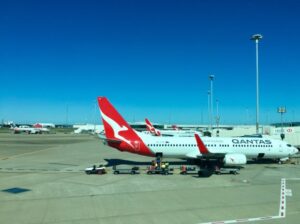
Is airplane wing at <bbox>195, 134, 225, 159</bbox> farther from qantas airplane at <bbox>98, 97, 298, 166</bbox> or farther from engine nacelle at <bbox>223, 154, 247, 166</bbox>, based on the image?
engine nacelle at <bbox>223, 154, 247, 166</bbox>

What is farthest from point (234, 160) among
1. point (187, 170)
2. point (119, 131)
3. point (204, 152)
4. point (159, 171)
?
point (119, 131)

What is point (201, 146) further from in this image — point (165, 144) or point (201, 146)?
point (165, 144)

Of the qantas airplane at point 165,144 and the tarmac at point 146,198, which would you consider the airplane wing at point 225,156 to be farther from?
the tarmac at point 146,198

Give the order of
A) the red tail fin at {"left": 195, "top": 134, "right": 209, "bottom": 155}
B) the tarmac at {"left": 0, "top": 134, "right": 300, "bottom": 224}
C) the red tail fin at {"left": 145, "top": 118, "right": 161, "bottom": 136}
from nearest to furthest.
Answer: the tarmac at {"left": 0, "top": 134, "right": 300, "bottom": 224}
the red tail fin at {"left": 195, "top": 134, "right": 209, "bottom": 155}
the red tail fin at {"left": 145, "top": 118, "right": 161, "bottom": 136}

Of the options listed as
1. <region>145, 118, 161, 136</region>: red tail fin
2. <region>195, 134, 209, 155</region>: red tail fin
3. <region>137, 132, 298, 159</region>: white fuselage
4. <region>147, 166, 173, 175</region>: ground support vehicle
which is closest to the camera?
<region>147, 166, 173, 175</region>: ground support vehicle

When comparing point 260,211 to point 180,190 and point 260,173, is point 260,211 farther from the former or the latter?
point 260,173

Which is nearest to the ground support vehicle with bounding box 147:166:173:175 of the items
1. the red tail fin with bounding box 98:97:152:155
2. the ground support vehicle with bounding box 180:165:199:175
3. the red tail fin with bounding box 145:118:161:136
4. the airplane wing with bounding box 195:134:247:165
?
the ground support vehicle with bounding box 180:165:199:175

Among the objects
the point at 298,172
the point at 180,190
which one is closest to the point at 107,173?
the point at 180,190

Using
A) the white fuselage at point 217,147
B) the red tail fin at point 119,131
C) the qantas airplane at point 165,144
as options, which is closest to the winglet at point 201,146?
the qantas airplane at point 165,144

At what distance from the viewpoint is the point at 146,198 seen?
20312 millimetres

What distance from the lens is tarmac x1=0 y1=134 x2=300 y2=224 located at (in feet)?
52.5

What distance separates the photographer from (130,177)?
94.9 ft

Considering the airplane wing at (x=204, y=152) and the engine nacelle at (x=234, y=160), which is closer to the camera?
the engine nacelle at (x=234, y=160)

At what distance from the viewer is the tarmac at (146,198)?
16016 mm
